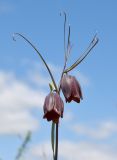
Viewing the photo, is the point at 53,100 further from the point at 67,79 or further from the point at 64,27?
the point at 64,27

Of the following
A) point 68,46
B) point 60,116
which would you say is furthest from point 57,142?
point 68,46

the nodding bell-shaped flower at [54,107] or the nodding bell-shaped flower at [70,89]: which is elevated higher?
the nodding bell-shaped flower at [70,89]

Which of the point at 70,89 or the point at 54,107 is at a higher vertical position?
the point at 70,89

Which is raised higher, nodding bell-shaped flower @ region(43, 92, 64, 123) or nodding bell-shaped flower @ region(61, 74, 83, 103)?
nodding bell-shaped flower @ region(61, 74, 83, 103)

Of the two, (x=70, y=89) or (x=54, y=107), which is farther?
(x=70, y=89)
